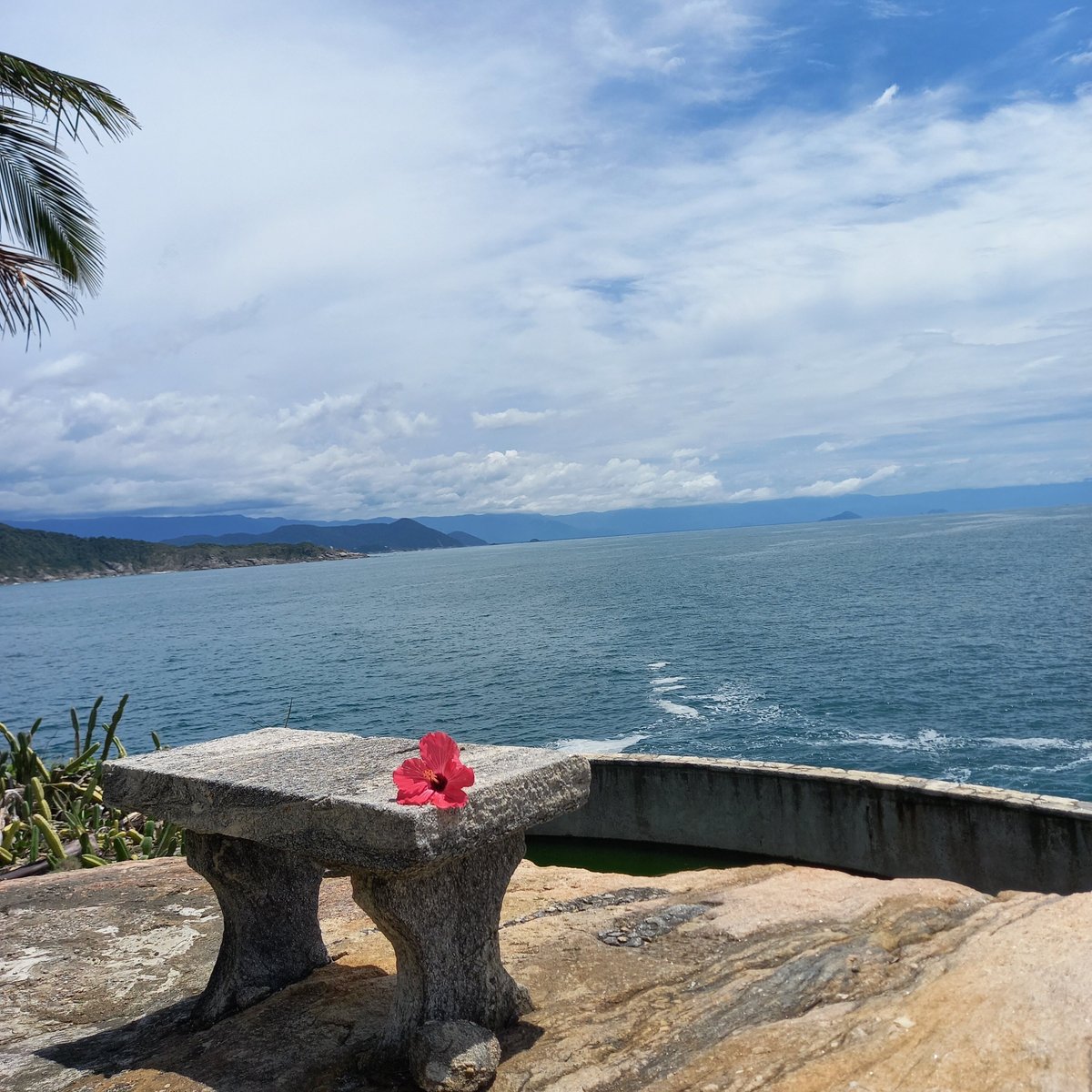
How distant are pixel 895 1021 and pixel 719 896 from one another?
252 centimetres

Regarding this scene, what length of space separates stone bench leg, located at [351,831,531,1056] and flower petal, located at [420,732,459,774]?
600mm

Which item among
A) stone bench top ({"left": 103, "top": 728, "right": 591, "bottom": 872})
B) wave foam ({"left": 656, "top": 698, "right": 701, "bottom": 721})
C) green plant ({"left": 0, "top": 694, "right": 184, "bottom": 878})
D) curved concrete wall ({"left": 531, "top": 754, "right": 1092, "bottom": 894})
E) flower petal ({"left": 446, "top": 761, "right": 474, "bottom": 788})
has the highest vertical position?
flower petal ({"left": 446, "top": 761, "right": 474, "bottom": 788})

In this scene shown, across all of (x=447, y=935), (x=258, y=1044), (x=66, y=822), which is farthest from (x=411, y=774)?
(x=66, y=822)

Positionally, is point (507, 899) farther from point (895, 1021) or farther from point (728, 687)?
point (728, 687)

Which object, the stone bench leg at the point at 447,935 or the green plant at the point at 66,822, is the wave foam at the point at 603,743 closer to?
the green plant at the point at 66,822

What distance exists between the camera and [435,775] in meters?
4.07

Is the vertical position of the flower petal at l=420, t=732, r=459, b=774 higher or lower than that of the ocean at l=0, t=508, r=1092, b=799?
higher

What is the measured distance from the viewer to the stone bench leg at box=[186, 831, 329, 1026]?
17.5 feet

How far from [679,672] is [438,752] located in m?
30.8

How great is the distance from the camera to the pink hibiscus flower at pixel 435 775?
401 centimetres

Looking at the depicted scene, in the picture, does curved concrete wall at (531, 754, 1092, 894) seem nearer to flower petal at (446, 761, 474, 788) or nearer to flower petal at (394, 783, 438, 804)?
flower petal at (446, 761, 474, 788)

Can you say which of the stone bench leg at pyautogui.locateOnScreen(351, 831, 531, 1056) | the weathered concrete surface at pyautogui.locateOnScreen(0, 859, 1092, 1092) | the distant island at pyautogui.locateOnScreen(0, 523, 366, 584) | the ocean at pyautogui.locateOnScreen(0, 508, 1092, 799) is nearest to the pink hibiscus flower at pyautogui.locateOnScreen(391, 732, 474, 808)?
the stone bench leg at pyautogui.locateOnScreen(351, 831, 531, 1056)

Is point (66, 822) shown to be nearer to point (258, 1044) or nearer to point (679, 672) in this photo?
point (258, 1044)

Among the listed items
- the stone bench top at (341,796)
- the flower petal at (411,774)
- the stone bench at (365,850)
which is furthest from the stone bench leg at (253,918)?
the flower petal at (411,774)
